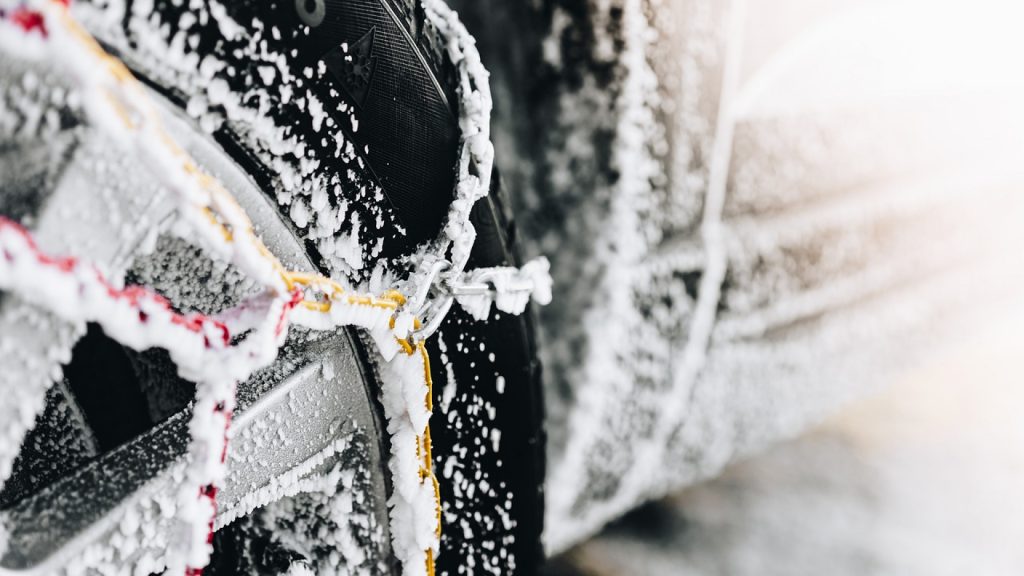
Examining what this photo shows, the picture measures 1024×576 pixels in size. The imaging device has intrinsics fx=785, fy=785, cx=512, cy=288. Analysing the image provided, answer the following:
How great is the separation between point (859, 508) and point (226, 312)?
1.61 m

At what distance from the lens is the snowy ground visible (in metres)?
1.52

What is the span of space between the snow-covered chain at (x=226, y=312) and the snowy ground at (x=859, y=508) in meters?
0.86

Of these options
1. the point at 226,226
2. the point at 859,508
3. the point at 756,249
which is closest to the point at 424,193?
the point at 226,226

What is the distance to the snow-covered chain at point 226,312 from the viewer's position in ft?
1.37

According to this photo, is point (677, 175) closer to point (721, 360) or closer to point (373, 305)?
point (721, 360)

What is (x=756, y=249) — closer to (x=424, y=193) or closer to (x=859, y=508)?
(x=424, y=193)

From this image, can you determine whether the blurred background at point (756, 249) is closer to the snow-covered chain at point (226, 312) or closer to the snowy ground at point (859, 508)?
the snowy ground at point (859, 508)

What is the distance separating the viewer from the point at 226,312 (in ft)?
1.71

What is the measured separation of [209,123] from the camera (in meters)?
0.51

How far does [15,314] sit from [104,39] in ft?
0.55

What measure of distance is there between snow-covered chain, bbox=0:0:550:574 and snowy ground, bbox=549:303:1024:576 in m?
0.86

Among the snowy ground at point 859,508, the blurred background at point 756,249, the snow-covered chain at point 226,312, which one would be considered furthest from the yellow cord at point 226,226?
the snowy ground at point 859,508

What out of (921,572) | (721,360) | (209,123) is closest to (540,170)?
(721,360)

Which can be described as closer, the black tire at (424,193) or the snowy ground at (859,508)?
the black tire at (424,193)
